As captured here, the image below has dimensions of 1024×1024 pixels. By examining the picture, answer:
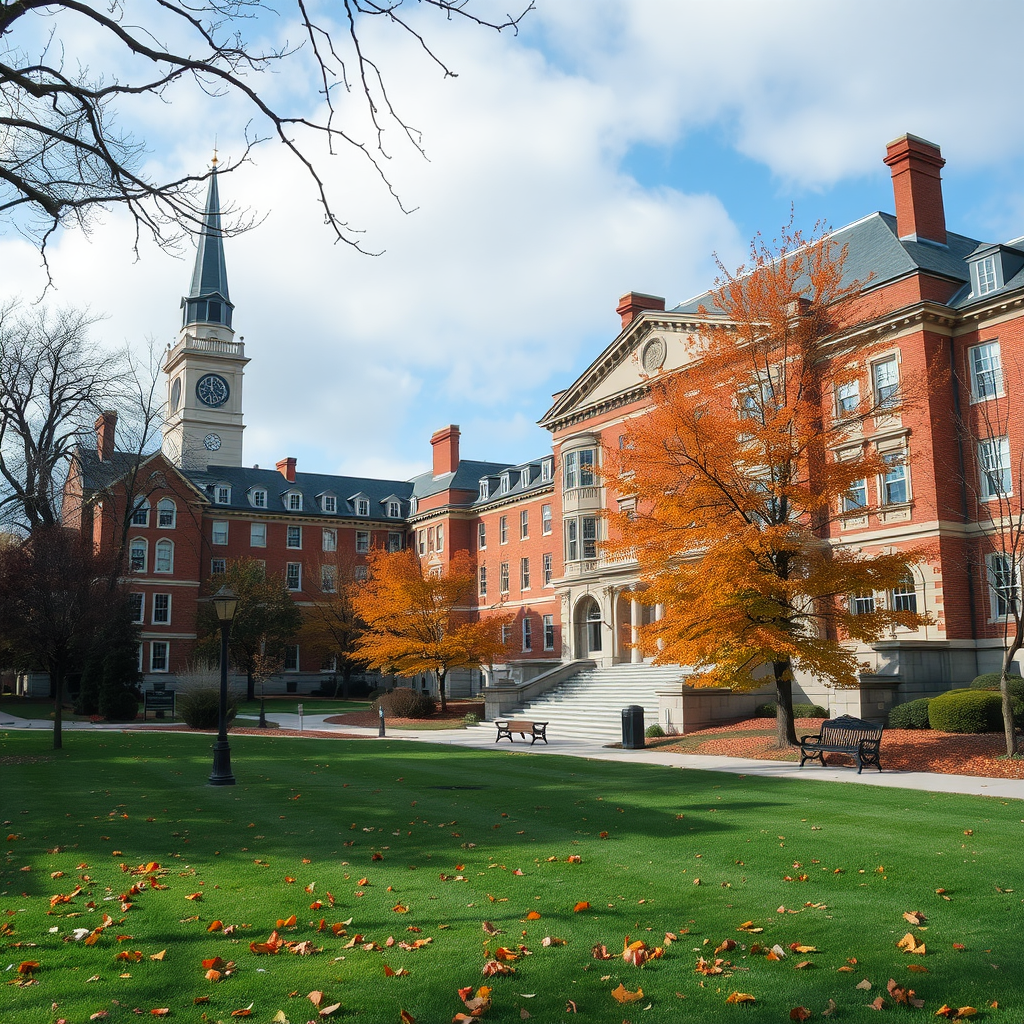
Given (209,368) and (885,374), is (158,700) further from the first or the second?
(209,368)

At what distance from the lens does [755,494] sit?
862 inches

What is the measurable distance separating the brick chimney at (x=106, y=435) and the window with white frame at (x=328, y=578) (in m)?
16.4

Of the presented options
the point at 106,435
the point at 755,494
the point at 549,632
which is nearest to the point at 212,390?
the point at 106,435

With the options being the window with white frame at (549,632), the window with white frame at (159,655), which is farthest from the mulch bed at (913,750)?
the window with white frame at (159,655)

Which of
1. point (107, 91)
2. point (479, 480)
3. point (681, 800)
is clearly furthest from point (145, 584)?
point (107, 91)

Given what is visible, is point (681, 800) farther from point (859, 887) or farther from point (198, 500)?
point (198, 500)

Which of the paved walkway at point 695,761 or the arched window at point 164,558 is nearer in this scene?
the paved walkway at point 695,761

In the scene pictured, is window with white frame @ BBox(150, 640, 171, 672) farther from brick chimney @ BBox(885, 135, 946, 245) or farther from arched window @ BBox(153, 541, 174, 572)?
brick chimney @ BBox(885, 135, 946, 245)

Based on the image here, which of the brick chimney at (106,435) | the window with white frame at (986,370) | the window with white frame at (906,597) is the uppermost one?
the brick chimney at (106,435)

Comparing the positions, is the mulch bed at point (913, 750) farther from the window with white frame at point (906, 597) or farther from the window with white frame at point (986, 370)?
the window with white frame at point (986, 370)

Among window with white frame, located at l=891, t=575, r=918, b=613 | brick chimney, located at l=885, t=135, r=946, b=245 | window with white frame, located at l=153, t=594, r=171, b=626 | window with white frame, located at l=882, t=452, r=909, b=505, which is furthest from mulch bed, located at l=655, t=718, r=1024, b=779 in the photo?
window with white frame, located at l=153, t=594, r=171, b=626

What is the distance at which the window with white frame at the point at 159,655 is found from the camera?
184 feet

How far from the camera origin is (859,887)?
25.8 feet

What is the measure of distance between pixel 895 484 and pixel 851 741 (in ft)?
47.0
